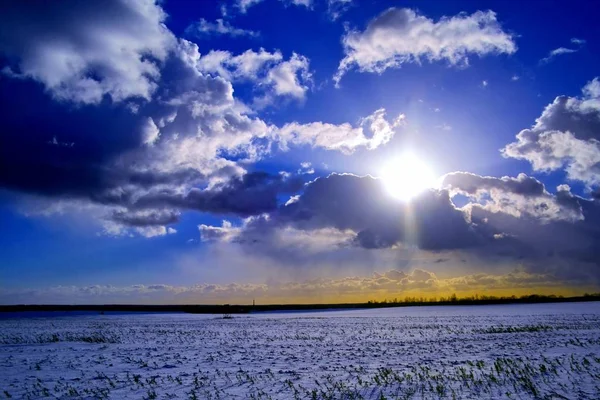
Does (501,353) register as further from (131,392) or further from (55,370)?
(55,370)

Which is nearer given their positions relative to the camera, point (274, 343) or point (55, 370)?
point (55, 370)

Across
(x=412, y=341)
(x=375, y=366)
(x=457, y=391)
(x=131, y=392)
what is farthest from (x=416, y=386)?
(x=412, y=341)

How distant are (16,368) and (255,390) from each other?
1348 centimetres

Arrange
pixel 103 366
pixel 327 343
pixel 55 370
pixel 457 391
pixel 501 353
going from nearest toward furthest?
pixel 457 391 → pixel 55 370 → pixel 103 366 → pixel 501 353 → pixel 327 343

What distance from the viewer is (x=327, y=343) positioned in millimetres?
32062

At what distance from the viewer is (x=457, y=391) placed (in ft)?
48.6

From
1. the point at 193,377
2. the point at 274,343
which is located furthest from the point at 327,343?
the point at 193,377

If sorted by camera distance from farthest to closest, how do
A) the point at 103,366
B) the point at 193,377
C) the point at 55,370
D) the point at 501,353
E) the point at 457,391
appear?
the point at 501,353
the point at 103,366
the point at 55,370
the point at 193,377
the point at 457,391

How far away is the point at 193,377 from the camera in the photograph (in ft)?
60.6

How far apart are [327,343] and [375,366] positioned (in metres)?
11.7

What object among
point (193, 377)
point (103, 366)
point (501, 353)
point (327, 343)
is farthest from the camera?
point (327, 343)

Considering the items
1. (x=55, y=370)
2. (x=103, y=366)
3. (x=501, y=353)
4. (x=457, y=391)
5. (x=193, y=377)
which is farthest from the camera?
(x=501, y=353)

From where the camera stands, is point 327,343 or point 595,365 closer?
point 595,365

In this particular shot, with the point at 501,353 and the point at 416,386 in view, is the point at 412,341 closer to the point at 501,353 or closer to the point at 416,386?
the point at 501,353
